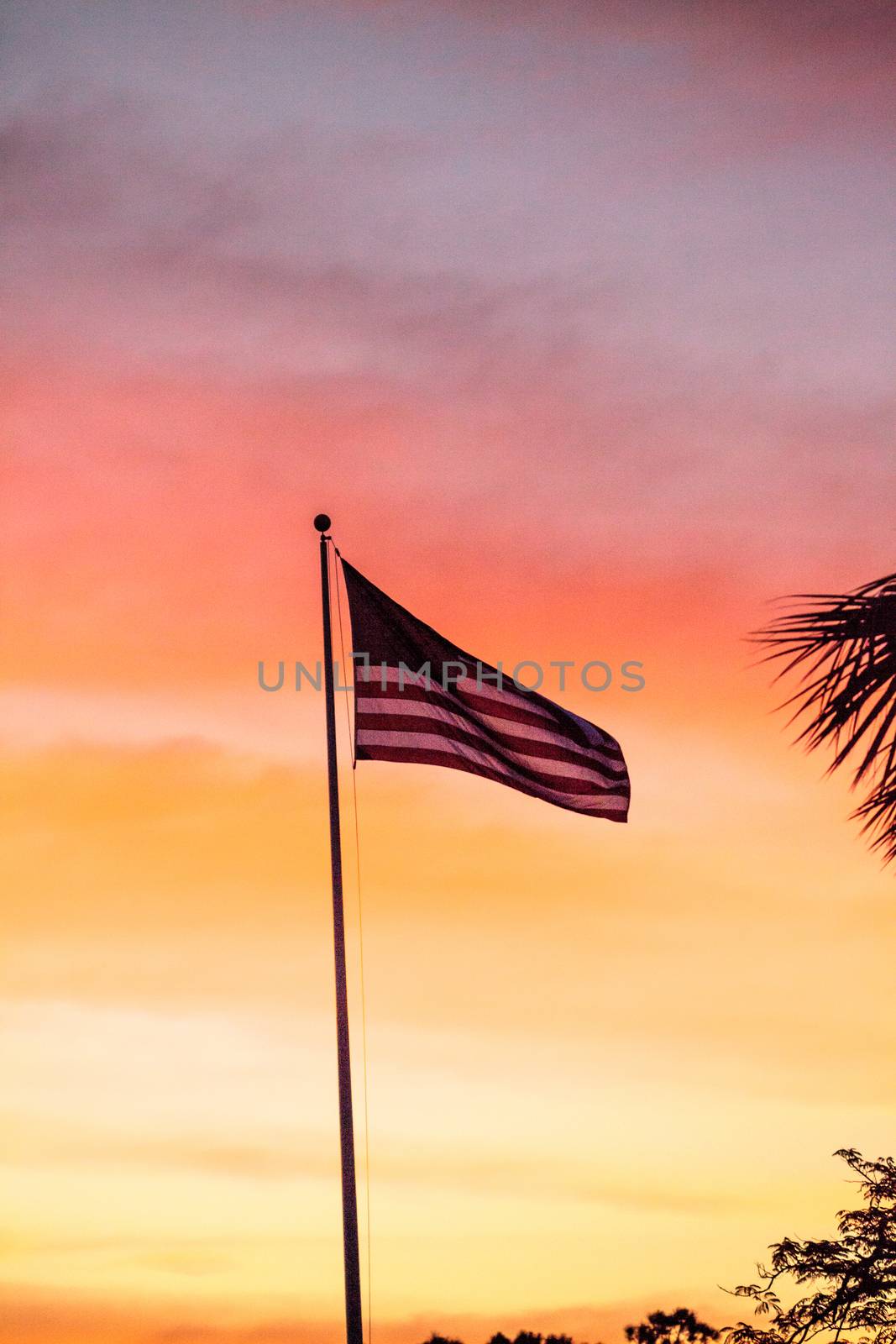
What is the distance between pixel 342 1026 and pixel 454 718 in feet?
9.70

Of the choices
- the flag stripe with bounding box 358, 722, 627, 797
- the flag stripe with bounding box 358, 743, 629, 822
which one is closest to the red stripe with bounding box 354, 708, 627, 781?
the flag stripe with bounding box 358, 722, 627, 797

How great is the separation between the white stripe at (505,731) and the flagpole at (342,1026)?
24.8 inches

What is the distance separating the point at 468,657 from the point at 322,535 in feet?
6.26

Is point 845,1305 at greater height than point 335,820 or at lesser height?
lesser

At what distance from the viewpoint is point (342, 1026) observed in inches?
515

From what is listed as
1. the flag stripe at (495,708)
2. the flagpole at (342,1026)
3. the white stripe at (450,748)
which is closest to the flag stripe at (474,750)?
the white stripe at (450,748)

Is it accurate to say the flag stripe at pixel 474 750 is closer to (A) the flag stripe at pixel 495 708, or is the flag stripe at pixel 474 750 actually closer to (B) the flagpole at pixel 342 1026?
(A) the flag stripe at pixel 495 708

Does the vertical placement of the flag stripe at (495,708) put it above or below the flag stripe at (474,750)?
above

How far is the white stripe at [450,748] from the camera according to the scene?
44.2ft

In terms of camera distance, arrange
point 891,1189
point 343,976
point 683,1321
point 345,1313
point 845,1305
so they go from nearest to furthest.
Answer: point 345,1313 < point 343,976 < point 845,1305 < point 891,1189 < point 683,1321

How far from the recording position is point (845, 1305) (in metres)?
18.8

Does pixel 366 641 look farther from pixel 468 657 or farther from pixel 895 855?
pixel 895 855

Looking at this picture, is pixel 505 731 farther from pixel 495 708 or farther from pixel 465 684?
pixel 465 684

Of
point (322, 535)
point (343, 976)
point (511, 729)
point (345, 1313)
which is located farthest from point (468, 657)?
point (345, 1313)
